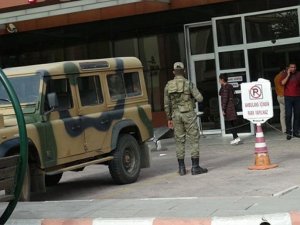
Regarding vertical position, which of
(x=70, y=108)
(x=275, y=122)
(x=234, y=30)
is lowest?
(x=275, y=122)

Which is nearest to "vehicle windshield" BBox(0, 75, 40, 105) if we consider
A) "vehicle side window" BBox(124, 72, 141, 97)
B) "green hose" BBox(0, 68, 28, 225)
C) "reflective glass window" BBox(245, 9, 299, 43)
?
"vehicle side window" BBox(124, 72, 141, 97)

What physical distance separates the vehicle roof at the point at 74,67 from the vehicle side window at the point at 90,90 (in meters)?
0.17

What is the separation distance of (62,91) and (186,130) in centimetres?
238

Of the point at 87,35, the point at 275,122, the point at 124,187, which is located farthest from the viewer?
the point at 87,35

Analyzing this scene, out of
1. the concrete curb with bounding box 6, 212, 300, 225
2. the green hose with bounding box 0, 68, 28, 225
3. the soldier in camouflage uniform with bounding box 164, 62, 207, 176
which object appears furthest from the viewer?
the soldier in camouflage uniform with bounding box 164, 62, 207, 176

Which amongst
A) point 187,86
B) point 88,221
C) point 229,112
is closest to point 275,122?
point 229,112

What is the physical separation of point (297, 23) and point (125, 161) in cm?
828

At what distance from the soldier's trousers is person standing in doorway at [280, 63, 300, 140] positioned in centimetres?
486

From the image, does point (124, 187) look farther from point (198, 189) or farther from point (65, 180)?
point (65, 180)

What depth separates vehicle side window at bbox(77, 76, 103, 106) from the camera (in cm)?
954

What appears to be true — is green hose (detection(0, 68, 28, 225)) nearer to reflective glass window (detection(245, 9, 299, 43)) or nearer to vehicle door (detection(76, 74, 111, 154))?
vehicle door (detection(76, 74, 111, 154))

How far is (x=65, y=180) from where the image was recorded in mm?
11633

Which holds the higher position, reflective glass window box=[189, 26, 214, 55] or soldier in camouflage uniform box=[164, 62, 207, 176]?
→ reflective glass window box=[189, 26, 214, 55]

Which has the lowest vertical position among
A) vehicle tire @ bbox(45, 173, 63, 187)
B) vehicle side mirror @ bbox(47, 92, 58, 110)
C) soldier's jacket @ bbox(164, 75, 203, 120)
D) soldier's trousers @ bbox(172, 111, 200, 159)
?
vehicle tire @ bbox(45, 173, 63, 187)
